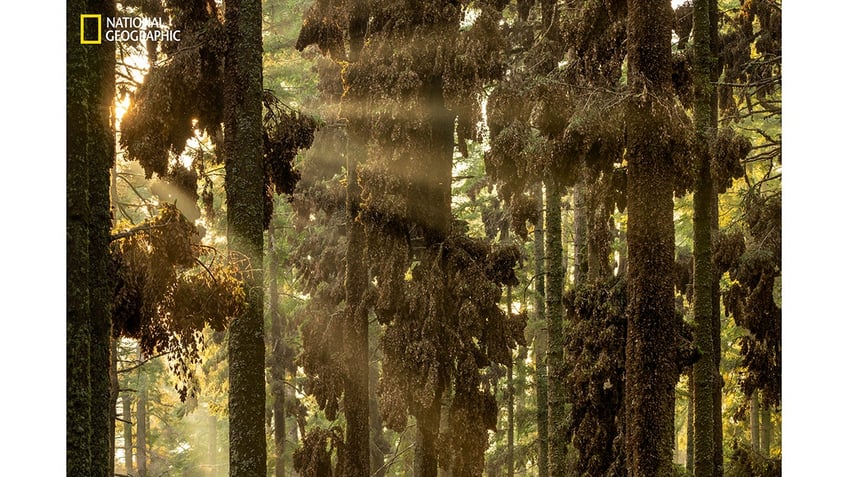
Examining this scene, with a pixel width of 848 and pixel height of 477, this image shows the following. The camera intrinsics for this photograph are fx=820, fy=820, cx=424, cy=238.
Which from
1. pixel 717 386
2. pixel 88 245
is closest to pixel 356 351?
pixel 717 386

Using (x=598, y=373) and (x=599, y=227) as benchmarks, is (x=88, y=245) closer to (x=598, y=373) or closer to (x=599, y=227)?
(x=598, y=373)

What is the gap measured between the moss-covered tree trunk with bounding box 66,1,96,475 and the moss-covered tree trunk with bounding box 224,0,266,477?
108 inches

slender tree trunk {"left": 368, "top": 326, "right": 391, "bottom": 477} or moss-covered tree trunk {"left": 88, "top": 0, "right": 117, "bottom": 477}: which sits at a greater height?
moss-covered tree trunk {"left": 88, "top": 0, "right": 117, "bottom": 477}

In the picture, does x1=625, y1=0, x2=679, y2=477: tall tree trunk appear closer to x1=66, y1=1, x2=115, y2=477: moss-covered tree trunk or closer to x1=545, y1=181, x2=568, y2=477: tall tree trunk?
x1=545, y1=181, x2=568, y2=477: tall tree trunk

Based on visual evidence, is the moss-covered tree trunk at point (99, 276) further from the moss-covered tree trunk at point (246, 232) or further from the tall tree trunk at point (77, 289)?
the moss-covered tree trunk at point (246, 232)

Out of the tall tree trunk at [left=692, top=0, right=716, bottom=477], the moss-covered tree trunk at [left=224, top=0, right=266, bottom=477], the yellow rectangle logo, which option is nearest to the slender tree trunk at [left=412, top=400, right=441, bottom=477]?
the moss-covered tree trunk at [left=224, top=0, right=266, bottom=477]

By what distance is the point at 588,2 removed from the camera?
10.2 m

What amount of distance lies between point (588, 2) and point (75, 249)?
22.3 feet

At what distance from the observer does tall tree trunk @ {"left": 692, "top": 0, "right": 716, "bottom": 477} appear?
34.5 feet

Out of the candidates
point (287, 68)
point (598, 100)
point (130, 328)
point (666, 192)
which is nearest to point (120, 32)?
point (130, 328)

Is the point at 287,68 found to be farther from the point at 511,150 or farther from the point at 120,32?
A: the point at 120,32

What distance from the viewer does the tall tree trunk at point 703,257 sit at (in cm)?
1052

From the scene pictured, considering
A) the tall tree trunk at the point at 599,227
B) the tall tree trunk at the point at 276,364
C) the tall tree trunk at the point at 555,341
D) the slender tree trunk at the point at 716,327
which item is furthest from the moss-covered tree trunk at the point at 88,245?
the tall tree trunk at the point at 276,364

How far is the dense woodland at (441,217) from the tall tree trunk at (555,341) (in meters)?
0.04
